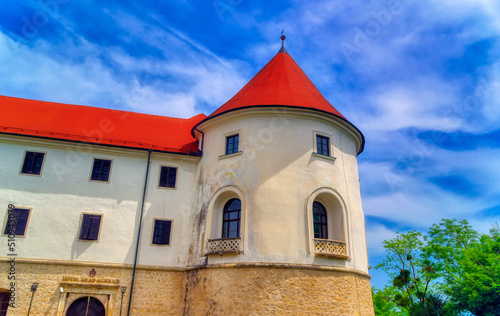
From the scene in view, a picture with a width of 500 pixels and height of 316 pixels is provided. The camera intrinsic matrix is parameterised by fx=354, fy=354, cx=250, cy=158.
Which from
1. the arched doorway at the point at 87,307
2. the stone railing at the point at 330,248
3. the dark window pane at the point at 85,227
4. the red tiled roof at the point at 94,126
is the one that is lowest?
the arched doorway at the point at 87,307

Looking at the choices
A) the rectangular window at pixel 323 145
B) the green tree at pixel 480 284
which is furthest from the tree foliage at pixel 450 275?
the rectangular window at pixel 323 145

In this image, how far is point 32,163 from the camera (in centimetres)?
1656

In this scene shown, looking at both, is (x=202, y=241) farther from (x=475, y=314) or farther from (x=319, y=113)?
(x=475, y=314)

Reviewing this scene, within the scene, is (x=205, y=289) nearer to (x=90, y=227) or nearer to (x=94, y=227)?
(x=94, y=227)

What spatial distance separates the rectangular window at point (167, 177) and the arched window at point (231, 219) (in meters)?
3.41

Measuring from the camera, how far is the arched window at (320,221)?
49.4ft

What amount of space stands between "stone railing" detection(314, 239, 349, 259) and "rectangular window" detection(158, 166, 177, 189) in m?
7.76

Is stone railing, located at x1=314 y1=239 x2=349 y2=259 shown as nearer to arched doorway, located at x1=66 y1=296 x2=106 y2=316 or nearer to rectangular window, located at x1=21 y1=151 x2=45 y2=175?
arched doorway, located at x1=66 y1=296 x2=106 y2=316

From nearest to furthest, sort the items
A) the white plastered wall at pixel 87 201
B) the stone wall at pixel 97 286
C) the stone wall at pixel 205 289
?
1. the stone wall at pixel 205 289
2. the stone wall at pixel 97 286
3. the white plastered wall at pixel 87 201

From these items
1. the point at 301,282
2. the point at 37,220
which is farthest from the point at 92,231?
the point at 301,282

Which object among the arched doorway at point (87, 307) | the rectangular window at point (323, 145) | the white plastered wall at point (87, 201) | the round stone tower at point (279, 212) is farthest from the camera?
the rectangular window at point (323, 145)

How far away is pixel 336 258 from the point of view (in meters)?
13.9

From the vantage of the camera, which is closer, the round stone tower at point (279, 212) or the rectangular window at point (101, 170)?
the round stone tower at point (279, 212)

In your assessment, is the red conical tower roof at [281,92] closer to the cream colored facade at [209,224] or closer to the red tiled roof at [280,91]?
the red tiled roof at [280,91]
